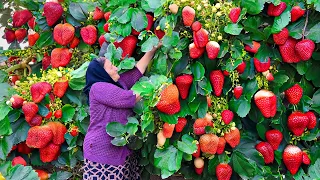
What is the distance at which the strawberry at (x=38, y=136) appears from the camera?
2.23m

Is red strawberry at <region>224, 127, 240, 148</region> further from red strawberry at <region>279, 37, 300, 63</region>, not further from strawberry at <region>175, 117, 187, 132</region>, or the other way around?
red strawberry at <region>279, 37, 300, 63</region>

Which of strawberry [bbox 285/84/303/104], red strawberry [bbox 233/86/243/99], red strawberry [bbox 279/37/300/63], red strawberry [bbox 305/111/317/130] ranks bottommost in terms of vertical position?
red strawberry [bbox 305/111/317/130]

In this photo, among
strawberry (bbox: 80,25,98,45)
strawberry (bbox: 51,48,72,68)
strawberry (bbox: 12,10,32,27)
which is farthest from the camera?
strawberry (bbox: 12,10,32,27)

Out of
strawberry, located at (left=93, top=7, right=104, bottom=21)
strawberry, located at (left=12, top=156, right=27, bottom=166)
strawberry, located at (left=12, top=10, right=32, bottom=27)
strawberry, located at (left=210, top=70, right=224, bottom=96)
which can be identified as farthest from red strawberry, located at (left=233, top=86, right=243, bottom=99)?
strawberry, located at (left=12, top=10, right=32, bottom=27)

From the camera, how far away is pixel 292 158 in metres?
1.94

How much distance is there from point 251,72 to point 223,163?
15.7 inches

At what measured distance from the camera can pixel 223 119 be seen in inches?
75.4

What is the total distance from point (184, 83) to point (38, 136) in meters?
0.81

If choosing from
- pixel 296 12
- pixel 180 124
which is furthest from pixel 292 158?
pixel 296 12

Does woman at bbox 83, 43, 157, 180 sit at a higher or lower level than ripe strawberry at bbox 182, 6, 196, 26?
lower

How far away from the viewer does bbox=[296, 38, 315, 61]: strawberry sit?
1.81 metres

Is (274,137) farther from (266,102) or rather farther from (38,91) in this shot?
(38,91)

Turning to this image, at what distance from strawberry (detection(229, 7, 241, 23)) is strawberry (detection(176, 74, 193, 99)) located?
0.28 m

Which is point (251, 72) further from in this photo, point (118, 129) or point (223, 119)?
point (118, 129)
